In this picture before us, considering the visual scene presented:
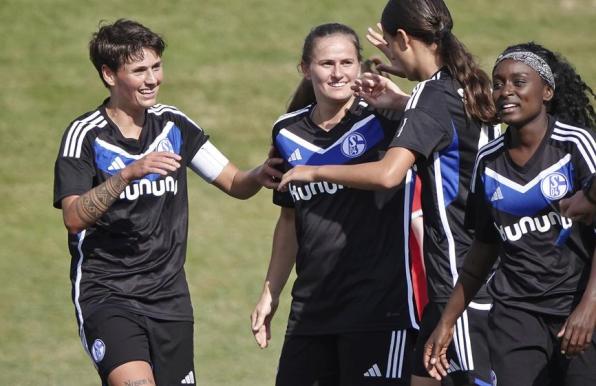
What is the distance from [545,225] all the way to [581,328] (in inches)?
18.8

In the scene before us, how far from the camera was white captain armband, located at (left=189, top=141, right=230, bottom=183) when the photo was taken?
24.1 ft

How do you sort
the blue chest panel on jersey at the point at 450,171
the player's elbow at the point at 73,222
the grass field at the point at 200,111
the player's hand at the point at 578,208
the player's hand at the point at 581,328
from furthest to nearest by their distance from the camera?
the grass field at the point at 200,111, the player's elbow at the point at 73,222, the blue chest panel on jersey at the point at 450,171, the player's hand at the point at 581,328, the player's hand at the point at 578,208

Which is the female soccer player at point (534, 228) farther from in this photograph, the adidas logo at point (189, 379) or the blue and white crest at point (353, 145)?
the adidas logo at point (189, 379)

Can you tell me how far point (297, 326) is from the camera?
675 cm

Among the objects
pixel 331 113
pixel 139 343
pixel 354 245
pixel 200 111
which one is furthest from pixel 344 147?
pixel 200 111

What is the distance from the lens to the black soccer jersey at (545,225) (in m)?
5.52

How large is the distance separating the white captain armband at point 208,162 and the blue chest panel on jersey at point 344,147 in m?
0.67

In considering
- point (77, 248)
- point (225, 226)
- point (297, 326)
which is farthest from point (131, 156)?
point (225, 226)

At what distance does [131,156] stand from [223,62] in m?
9.29

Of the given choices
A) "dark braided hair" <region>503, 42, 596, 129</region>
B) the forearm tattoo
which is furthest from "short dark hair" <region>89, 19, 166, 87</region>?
"dark braided hair" <region>503, 42, 596, 129</region>

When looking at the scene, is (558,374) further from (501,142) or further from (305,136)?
(305,136)

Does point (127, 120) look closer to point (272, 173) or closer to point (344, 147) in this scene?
point (272, 173)

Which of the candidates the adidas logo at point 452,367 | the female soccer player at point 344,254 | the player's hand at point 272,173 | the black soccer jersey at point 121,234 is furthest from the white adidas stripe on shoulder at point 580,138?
the black soccer jersey at point 121,234

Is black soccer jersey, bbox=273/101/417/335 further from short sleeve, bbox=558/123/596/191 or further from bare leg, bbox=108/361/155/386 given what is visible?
short sleeve, bbox=558/123/596/191
